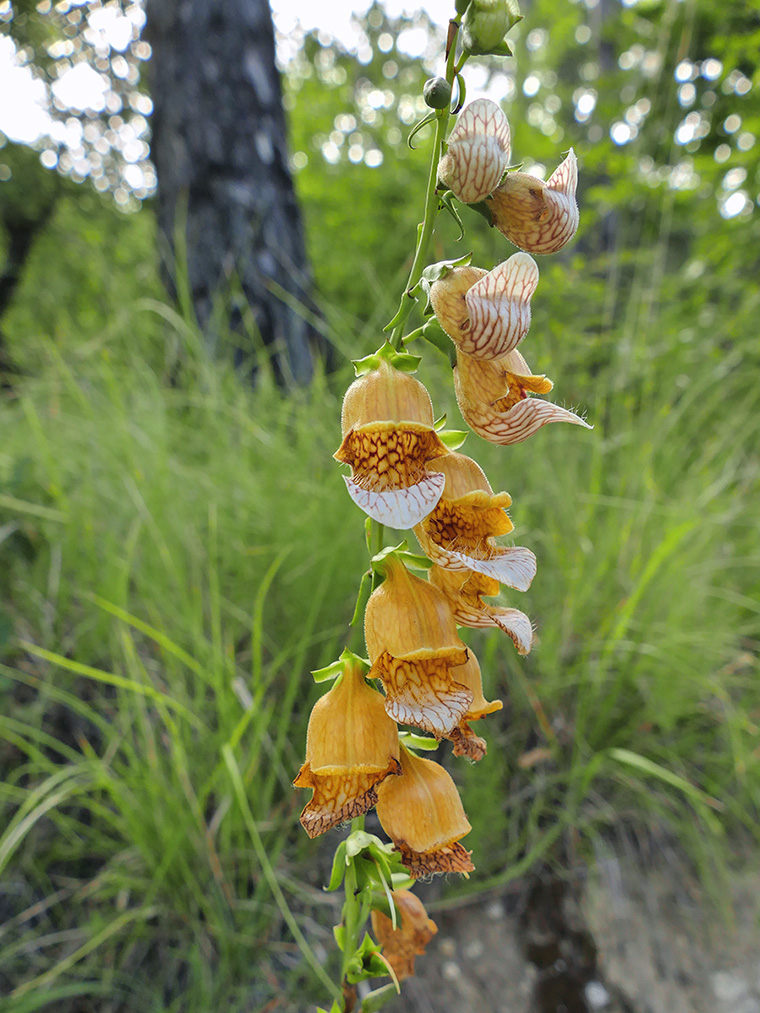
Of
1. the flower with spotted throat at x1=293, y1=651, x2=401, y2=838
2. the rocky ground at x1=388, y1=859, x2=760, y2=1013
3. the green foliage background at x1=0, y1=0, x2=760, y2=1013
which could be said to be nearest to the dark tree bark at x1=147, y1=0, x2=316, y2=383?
the green foliage background at x1=0, y1=0, x2=760, y2=1013

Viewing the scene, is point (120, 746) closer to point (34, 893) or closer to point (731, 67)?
point (34, 893)

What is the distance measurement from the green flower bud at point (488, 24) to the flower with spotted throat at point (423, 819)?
0.69 metres

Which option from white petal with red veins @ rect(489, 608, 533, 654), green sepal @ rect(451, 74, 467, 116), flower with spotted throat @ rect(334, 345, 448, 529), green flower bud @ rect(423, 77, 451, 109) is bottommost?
white petal with red veins @ rect(489, 608, 533, 654)

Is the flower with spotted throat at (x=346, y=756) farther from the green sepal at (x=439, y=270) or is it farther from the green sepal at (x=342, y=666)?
the green sepal at (x=439, y=270)

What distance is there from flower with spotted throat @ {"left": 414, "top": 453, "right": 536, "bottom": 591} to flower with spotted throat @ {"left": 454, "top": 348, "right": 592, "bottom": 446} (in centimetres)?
4

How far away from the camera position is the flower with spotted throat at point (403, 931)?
77 centimetres

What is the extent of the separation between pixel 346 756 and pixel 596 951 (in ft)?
3.15

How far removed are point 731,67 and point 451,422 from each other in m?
2.34

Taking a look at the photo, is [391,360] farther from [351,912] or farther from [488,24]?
[351,912]

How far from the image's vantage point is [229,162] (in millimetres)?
2713

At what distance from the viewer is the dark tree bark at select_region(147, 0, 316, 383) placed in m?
2.59

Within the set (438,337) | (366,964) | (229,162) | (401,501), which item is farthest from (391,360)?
(229,162)

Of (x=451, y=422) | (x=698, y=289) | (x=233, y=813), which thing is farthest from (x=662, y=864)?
(x=698, y=289)

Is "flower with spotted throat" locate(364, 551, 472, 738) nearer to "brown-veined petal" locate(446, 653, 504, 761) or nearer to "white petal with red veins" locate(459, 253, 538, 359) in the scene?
"brown-veined petal" locate(446, 653, 504, 761)
